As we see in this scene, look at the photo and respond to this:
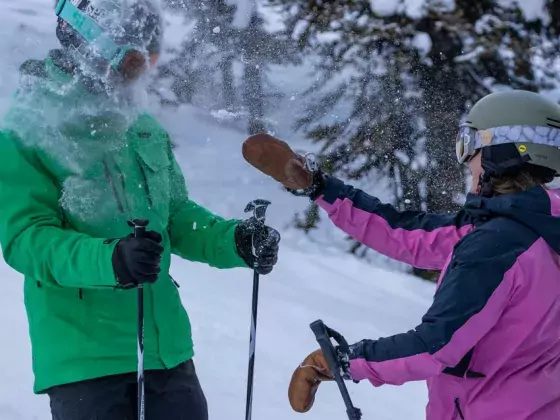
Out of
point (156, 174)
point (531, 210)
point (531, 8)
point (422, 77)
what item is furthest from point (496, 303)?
point (531, 8)

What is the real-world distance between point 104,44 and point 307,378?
116cm

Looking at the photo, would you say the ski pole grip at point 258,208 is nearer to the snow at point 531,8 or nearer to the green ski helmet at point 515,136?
the green ski helmet at point 515,136

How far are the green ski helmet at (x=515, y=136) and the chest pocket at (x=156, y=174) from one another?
0.97 meters

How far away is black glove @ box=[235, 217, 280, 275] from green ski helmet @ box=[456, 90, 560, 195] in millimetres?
711

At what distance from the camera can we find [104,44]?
1.89 meters

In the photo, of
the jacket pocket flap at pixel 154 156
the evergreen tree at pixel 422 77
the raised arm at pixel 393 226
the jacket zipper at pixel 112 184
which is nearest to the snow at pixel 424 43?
the evergreen tree at pixel 422 77

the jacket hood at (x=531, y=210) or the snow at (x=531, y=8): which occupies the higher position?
the jacket hood at (x=531, y=210)

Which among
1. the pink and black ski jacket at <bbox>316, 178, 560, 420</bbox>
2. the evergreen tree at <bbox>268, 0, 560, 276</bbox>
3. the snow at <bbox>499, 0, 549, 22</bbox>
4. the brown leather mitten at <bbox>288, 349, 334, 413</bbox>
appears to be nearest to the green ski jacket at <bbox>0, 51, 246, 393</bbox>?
the brown leather mitten at <bbox>288, 349, 334, 413</bbox>

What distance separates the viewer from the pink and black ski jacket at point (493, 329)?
1.75 m

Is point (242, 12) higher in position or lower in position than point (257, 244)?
lower

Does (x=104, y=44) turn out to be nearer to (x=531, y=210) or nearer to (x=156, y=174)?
(x=156, y=174)

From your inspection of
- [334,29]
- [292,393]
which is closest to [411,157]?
[334,29]

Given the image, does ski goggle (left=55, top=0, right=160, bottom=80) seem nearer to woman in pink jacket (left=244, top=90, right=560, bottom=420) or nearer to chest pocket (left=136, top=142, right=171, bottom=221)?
chest pocket (left=136, top=142, right=171, bottom=221)

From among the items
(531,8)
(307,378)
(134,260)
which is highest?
(134,260)
